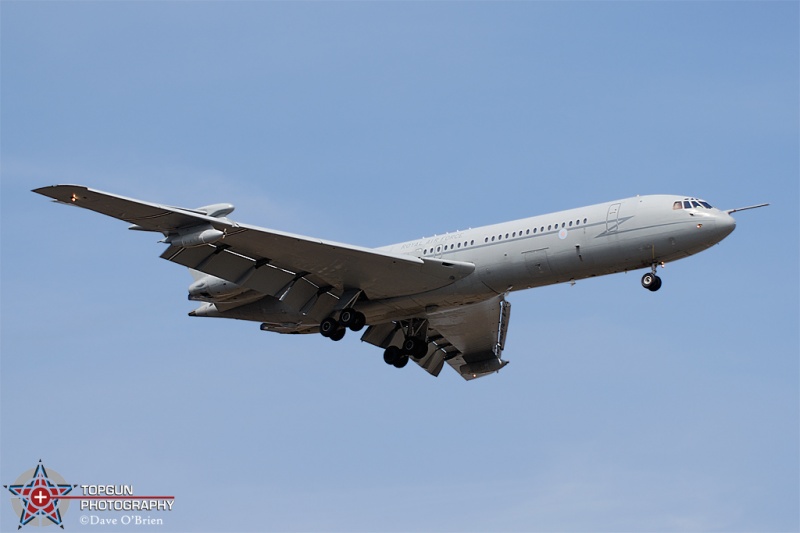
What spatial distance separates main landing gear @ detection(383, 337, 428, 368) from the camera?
182ft

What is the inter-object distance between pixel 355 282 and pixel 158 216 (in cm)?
870

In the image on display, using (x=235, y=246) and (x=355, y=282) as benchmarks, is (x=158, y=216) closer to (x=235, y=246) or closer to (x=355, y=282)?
(x=235, y=246)

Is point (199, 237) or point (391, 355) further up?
point (391, 355)

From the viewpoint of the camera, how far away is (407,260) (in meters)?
49.7

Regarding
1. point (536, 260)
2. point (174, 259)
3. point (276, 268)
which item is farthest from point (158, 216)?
point (536, 260)

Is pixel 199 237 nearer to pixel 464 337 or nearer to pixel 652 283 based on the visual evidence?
pixel 464 337

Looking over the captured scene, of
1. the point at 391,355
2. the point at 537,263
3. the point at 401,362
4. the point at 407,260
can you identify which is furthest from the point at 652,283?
the point at 391,355

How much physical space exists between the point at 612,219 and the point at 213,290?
16679mm

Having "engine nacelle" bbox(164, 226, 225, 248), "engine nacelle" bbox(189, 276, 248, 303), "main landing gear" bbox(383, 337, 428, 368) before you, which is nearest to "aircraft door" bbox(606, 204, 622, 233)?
"main landing gear" bbox(383, 337, 428, 368)

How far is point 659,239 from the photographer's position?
47500 mm

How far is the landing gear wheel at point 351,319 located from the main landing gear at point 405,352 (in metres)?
4.28

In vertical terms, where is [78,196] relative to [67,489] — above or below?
above

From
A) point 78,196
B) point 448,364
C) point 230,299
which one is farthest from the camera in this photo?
point 448,364

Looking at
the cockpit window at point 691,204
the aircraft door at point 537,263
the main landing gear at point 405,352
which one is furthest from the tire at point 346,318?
the cockpit window at point 691,204
